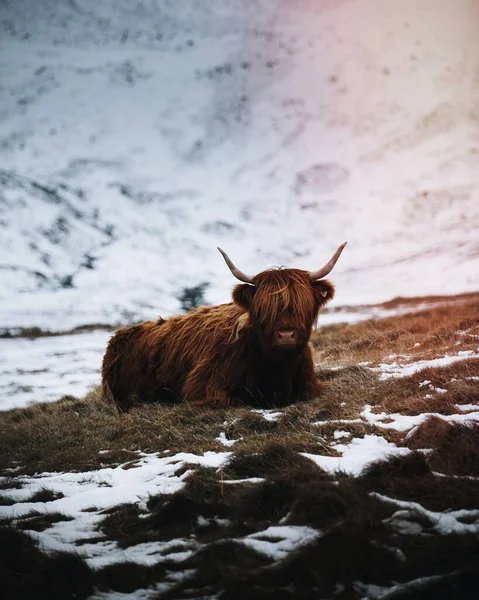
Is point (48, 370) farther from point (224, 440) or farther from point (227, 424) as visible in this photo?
point (224, 440)

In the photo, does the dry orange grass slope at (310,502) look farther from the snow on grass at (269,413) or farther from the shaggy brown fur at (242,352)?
the shaggy brown fur at (242,352)

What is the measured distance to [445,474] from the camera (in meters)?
2.65

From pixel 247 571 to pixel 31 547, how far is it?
1.17 meters

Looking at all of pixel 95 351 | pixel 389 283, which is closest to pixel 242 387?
pixel 95 351

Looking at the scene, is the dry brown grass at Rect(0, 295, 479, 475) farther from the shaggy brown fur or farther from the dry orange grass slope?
the shaggy brown fur

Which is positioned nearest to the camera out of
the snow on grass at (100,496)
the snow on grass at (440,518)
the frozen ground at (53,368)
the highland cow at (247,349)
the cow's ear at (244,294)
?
the snow on grass at (440,518)

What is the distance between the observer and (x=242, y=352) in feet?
19.2

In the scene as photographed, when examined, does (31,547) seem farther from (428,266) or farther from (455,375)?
(428,266)

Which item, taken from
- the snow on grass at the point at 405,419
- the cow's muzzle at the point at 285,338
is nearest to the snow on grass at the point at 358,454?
the snow on grass at the point at 405,419

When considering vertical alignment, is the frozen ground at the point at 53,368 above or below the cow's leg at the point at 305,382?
below

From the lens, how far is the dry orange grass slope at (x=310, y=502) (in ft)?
6.20

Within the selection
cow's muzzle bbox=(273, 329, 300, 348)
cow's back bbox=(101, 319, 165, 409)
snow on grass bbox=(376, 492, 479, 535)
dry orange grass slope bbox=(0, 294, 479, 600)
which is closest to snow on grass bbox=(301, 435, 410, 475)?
dry orange grass slope bbox=(0, 294, 479, 600)

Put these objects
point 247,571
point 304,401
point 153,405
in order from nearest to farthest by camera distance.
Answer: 1. point 247,571
2. point 304,401
3. point 153,405

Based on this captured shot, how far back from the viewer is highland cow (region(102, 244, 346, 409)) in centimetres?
532
